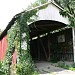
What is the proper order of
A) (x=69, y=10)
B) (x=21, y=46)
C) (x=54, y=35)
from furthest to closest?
(x=54, y=35) → (x=69, y=10) → (x=21, y=46)

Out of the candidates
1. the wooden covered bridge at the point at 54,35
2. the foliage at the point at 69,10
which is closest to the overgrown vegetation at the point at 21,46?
the wooden covered bridge at the point at 54,35

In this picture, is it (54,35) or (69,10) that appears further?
(54,35)

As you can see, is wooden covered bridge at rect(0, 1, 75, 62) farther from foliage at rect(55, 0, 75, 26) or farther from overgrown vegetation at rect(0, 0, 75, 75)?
overgrown vegetation at rect(0, 0, 75, 75)

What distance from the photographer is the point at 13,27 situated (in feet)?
38.2

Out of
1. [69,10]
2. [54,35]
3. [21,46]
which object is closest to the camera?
[21,46]

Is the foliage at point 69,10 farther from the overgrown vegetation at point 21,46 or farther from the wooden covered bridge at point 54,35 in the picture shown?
the overgrown vegetation at point 21,46

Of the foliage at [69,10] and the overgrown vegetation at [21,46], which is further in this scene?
the foliage at [69,10]

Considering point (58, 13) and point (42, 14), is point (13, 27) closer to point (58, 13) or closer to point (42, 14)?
point (42, 14)

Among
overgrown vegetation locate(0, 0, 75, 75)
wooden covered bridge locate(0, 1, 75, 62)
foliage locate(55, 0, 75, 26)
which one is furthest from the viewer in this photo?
foliage locate(55, 0, 75, 26)

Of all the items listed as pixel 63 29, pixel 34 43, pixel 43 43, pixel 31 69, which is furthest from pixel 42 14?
pixel 34 43

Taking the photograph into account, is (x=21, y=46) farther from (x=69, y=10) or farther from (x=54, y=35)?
(x=54, y=35)

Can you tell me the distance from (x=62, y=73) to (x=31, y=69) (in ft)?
5.17

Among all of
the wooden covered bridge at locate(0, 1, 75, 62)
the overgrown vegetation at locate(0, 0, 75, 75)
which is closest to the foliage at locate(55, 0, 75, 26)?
the wooden covered bridge at locate(0, 1, 75, 62)

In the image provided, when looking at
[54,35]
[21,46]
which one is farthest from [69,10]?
[54,35]
